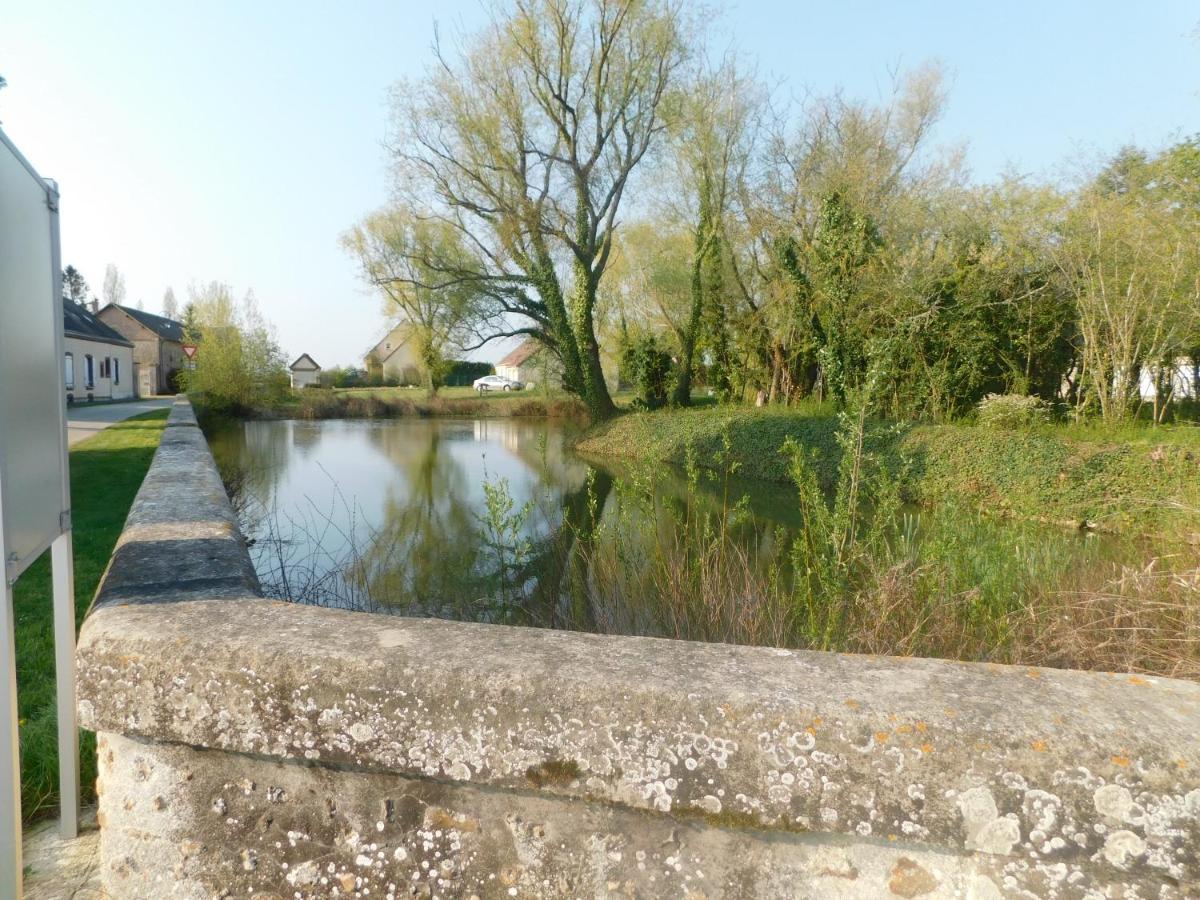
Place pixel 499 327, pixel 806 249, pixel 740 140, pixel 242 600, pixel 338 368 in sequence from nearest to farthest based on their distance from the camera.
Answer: pixel 242 600
pixel 806 249
pixel 740 140
pixel 499 327
pixel 338 368

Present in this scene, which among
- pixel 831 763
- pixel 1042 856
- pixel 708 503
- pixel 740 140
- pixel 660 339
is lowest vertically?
pixel 708 503

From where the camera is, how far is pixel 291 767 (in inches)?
61.9

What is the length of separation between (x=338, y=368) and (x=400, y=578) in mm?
53003

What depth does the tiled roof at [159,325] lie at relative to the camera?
53.0 metres

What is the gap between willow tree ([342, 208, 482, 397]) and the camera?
24031 millimetres

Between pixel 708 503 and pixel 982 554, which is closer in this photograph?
pixel 982 554

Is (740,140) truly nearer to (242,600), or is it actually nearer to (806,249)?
(806,249)

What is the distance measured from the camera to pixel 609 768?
141cm

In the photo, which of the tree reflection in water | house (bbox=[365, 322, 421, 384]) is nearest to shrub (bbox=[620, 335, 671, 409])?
the tree reflection in water

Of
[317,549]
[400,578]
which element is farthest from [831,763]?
[317,549]

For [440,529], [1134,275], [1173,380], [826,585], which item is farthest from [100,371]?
[826,585]

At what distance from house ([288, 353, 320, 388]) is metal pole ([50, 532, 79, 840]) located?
55183mm

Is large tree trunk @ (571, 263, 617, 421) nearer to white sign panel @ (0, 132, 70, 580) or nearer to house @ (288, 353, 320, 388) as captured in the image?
white sign panel @ (0, 132, 70, 580)

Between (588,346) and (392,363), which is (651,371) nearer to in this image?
(588,346)
